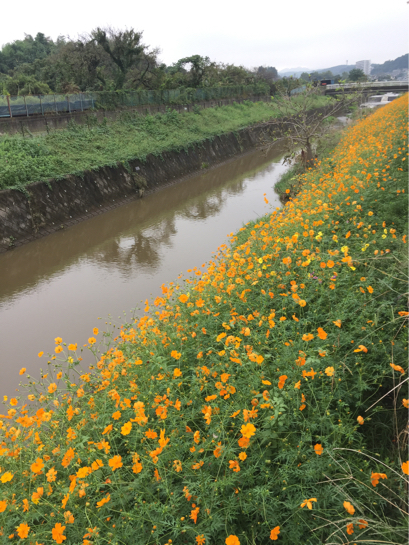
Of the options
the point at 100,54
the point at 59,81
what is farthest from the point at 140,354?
the point at 100,54

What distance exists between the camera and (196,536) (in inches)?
65.7

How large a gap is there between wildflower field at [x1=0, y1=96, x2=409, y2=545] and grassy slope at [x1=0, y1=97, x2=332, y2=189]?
26.9 feet

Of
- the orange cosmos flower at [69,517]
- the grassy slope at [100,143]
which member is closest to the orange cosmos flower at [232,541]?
the orange cosmos flower at [69,517]

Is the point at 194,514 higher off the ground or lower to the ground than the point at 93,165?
lower

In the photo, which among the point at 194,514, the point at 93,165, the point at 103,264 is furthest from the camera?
the point at 93,165

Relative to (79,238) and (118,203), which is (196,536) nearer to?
(79,238)

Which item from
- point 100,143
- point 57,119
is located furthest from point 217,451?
point 57,119

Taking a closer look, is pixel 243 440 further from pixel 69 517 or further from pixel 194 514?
pixel 69 517

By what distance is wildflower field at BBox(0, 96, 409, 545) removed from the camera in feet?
5.56

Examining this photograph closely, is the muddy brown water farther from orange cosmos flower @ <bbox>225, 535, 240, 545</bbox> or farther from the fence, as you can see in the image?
the fence

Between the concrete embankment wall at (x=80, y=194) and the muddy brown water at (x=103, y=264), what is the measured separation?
1.11 ft

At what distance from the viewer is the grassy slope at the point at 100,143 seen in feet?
32.6

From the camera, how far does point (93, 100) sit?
51.0 ft

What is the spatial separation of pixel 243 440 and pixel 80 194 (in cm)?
1034
